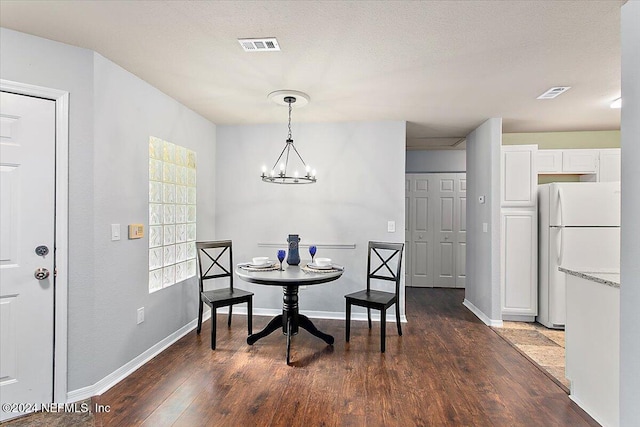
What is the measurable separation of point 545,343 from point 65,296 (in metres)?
4.17

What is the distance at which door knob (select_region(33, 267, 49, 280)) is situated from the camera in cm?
223

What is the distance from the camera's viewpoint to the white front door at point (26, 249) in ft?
7.02

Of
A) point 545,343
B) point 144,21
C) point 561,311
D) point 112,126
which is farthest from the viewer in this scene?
point 561,311

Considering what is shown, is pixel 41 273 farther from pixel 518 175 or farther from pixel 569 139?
pixel 569 139

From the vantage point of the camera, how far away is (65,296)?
2.31 metres

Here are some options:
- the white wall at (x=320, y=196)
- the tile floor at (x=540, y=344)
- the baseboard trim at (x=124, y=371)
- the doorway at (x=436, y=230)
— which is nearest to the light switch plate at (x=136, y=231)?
the baseboard trim at (x=124, y=371)

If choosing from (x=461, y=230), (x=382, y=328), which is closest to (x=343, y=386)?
(x=382, y=328)

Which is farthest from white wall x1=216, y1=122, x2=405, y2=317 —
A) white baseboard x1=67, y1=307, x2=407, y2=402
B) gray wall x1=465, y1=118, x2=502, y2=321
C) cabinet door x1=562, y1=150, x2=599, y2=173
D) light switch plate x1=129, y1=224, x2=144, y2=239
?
cabinet door x1=562, y1=150, x2=599, y2=173

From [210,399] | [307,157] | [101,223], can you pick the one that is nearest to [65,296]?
[101,223]

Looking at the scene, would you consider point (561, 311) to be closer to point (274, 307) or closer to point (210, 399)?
point (274, 307)

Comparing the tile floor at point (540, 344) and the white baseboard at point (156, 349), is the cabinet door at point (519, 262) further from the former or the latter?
the white baseboard at point (156, 349)

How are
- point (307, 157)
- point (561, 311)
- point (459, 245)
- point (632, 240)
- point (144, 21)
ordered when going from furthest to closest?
1. point (459, 245)
2. point (307, 157)
3. point (561, 311)
4. point (144, 21)
5. point (632, 240)

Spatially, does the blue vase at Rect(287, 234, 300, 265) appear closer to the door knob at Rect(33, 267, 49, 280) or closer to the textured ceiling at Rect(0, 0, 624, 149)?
the textured ceiling at Rect(0, 0, 624, 149)

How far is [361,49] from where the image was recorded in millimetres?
2355
